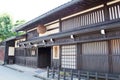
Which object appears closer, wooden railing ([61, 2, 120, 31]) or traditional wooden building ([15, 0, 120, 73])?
traditional wooden building ([15, 0, 120, 73])

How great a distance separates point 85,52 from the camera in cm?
1302

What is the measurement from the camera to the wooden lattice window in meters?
14.5

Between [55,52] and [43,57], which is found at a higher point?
[55,52]

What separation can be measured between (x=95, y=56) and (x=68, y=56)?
3.48m

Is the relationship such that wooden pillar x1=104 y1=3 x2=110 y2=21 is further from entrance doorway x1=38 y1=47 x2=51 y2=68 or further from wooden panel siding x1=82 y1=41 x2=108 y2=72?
entrance doorway x1=38 y1=47 x2=51 y2=68

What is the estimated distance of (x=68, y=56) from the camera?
15125mm

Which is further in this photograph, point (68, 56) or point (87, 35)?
point (68, 56)

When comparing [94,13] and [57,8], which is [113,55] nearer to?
[94,13]

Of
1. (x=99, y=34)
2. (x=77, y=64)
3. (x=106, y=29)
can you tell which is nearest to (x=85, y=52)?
(x=77, y=64)

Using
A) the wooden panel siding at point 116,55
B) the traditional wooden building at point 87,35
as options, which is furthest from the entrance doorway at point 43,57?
the wooden panel siding at point 116,55

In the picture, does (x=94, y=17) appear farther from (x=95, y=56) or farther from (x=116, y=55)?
(x=116, y=55)

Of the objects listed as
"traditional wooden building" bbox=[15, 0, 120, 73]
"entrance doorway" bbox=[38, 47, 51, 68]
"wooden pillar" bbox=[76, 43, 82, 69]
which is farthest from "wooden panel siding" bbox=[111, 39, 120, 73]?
"entrance doorway" bbox=[38, 47, 51, 68]

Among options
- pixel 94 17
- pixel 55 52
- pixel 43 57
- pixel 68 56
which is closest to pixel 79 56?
pixel 68 56

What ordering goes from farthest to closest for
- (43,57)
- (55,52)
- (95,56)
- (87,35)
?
1. (43,57)
2. (55,52)
3. (87,35)
4. (95,56)
